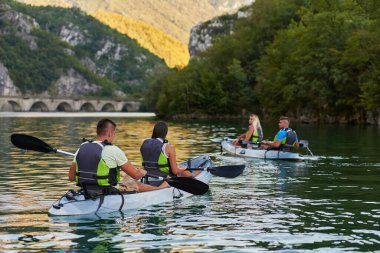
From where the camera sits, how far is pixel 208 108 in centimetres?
12144

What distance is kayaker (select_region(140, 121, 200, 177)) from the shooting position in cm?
1873

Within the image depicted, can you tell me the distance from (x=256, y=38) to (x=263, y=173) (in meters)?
93.2

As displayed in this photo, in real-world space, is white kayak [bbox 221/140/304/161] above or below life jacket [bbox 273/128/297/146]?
below

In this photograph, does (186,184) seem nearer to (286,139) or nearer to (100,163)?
(100,163)

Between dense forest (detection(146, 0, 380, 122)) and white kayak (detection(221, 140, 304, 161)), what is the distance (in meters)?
41.9

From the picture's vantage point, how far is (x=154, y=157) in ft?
62.2

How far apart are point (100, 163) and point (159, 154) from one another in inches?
129

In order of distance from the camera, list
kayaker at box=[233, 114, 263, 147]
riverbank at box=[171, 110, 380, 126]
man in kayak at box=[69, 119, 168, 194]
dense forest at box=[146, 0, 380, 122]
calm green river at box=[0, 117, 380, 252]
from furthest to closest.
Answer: riverbank at box=[171, 110, 380, 126] < dense forest at box=[146, 0, 380, 122] < kayaker at box=[233, 114, 263, 147] < man in kayak at box=[69, 119, 168, 194] < calm green river at box=[0, 117, 380, 252]

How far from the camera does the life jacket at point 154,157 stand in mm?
18812

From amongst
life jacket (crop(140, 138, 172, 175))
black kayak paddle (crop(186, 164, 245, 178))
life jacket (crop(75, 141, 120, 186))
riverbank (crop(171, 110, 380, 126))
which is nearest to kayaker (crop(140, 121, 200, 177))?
life jacket (crop(140, 138, 172, 175))

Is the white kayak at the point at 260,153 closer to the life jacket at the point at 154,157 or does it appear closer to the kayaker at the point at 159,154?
the kayaker at the point at 159,154

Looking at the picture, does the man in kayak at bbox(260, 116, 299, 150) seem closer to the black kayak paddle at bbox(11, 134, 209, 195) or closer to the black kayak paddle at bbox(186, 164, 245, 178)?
the black kayak paddle at bbox(186, 164, 245, 178)

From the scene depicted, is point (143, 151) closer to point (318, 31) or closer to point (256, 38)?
point (318, 31)

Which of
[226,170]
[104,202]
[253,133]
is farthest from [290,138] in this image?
[104,202]
